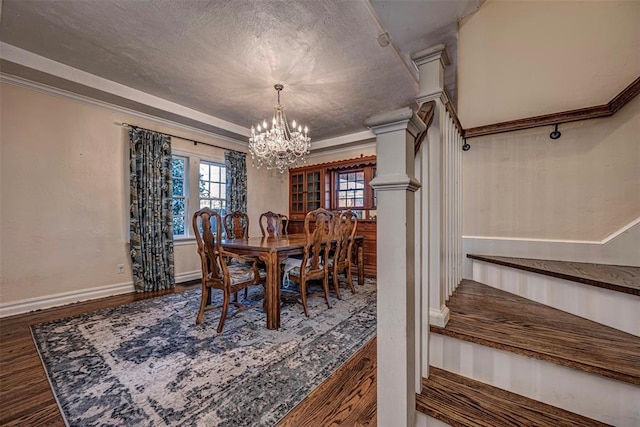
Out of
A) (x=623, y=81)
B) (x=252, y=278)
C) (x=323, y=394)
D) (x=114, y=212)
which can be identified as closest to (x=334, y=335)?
(x=323, y=394)

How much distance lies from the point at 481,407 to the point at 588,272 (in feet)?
2.79

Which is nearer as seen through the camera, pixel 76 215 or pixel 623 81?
pixel 623 81

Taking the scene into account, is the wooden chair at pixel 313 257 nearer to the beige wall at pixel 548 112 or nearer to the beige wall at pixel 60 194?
the beige wall at pixel 548 112

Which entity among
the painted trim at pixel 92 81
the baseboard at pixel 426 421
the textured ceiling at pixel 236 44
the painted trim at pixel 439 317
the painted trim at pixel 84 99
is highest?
the textured ceiling at pixel 236 44

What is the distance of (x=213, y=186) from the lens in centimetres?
448

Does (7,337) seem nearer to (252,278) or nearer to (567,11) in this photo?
(252,278)

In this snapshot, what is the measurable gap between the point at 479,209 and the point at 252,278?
1.97 metres

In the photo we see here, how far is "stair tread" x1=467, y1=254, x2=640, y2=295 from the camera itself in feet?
3.05

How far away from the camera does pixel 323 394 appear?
4.48ft

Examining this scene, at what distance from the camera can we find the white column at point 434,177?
93cm

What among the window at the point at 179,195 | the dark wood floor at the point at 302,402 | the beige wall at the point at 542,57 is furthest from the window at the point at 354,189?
the dark wood floor at the point at 302,402

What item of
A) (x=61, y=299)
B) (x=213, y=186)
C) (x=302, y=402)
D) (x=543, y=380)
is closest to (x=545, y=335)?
(x=543, y=380)

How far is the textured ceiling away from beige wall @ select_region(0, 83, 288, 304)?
1.55 ft

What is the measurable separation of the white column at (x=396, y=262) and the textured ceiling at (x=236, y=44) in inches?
36.3
